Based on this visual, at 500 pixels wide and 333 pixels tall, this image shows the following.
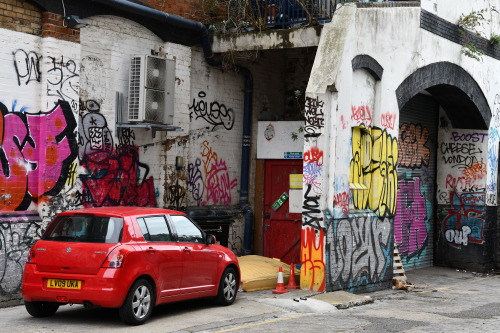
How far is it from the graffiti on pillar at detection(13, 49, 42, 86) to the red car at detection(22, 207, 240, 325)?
9.14 feet

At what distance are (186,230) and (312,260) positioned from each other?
9.62ft

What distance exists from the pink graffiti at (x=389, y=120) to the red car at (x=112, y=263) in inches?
216

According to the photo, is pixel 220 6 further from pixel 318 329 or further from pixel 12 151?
pixel 318 329

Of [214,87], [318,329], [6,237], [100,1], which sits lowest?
[318,329]

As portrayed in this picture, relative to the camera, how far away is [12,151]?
37.8ft

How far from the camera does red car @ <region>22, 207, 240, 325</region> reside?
9391 millimetres

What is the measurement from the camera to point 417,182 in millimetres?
18703

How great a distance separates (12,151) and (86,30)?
2646 millimetres

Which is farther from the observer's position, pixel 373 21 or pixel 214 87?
pixel 214 87

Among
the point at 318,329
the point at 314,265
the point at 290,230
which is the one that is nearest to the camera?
the point at 318,329

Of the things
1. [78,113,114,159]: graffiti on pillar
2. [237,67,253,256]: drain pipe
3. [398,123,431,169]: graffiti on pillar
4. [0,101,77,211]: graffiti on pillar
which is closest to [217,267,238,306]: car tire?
[0,101,77,211]: graffiti on pillar

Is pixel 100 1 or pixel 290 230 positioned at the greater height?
pixel 100 1

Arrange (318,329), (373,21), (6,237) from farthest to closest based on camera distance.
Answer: (373,21) < (6,237) < (318,329)

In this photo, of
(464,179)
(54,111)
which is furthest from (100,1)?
(464,179)
